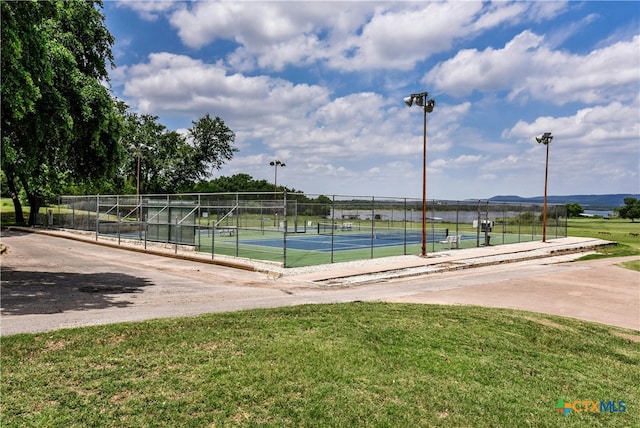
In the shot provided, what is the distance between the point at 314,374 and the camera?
5191 mm

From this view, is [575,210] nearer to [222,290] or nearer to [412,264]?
[412,264]

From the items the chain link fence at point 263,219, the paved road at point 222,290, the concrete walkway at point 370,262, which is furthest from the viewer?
the chain link fence at point 263,219

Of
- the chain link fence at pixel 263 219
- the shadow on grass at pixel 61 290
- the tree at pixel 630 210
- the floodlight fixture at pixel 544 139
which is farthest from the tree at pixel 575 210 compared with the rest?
the shadow on grass at pixel 61 290

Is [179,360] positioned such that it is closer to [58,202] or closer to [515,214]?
[515,214]

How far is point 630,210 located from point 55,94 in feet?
345

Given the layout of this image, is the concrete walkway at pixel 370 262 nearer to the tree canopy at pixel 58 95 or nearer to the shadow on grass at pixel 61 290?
the shadow on grass at pixel 61 290

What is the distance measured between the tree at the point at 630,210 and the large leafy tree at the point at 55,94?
3896 inches

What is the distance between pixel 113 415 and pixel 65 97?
1111 centimetres

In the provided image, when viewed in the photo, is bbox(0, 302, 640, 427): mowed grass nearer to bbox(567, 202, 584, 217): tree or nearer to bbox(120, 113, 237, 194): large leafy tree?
bbox(120, 113, 237, 194): large leafy tree

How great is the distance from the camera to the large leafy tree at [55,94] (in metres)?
8.67

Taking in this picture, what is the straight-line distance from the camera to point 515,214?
109 feet

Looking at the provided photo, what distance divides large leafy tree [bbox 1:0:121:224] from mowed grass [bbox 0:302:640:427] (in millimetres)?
5374

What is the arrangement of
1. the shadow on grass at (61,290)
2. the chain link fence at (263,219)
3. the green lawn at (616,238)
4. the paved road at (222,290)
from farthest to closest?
the green lawn at (616,238) < the chain link fence at (263,219) < the shadow on grass at (61,290) < the paved road at (222,290)

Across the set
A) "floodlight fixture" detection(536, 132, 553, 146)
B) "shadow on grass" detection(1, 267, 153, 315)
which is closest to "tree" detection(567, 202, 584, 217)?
"floodlight fixture" detection(536, 132, 553, 146)
